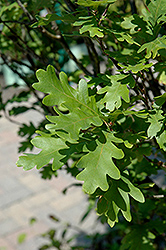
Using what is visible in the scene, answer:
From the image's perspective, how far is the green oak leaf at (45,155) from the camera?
959 mm

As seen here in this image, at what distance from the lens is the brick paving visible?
364cm

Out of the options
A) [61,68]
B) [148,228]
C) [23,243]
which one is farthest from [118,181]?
[23,243]

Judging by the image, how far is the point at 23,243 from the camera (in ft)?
11.5

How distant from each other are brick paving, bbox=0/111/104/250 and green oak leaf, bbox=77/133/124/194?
2.81m

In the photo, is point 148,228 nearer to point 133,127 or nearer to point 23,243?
point 133,127

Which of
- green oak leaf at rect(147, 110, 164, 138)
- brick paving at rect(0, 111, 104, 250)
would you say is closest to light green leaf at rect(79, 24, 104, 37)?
green oak leaf at rect(147, 110, 164, 138)

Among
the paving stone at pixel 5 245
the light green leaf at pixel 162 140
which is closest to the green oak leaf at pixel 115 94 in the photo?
the light green leaf at pixel 162 140

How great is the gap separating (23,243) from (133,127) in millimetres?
2764

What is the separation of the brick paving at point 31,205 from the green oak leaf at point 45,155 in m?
2.73

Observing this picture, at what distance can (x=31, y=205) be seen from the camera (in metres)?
4.12

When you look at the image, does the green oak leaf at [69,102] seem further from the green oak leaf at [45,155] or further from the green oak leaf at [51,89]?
the green oak leaf at [45,155]

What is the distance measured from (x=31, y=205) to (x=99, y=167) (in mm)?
3422

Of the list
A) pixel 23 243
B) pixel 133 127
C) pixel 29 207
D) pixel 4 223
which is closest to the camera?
pixel 133 127

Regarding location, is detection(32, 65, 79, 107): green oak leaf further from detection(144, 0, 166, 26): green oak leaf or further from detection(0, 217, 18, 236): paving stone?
Answer: detection(0, 217, 18, 236): paving stone
